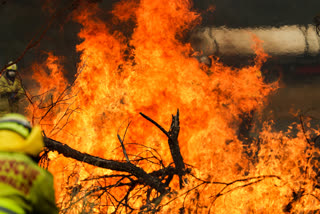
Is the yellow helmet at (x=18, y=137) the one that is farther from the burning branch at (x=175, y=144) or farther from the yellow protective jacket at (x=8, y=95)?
the yellow protective jacket at (x=8, y=95)

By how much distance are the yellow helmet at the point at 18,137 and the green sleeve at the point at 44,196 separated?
11cm

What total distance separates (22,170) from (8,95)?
750cm

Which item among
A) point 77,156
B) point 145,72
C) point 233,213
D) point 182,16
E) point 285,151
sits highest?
point 182,16

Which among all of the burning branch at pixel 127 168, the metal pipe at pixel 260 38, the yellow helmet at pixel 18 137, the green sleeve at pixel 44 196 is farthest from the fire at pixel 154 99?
the yellow helmet at pixel 18 137

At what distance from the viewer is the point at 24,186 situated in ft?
3.75

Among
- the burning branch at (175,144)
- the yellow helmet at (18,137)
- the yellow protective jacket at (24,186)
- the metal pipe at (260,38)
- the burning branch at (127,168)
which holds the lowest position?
the yellow protective jacket at (24,186)

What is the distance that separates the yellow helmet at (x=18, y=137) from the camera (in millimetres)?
1152

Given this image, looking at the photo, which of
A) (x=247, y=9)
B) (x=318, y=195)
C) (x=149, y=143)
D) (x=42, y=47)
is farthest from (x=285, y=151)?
(x=42, y=47)

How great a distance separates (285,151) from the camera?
5301mm

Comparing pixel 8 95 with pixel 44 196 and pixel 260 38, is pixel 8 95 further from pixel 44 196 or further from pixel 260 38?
pixel 44 196

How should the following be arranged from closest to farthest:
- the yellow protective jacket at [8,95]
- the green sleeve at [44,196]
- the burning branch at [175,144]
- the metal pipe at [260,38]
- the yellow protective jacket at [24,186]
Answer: the yellow protective jacket at [24,186] < the green sleeve at [44,196] < the burning branch at [175,144] < the metal pipe at [260,38] < the yellow protective jacket at [8,95]

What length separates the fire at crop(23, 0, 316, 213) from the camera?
5559 millimetres

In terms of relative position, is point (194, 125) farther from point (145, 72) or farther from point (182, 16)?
point (182, 16)

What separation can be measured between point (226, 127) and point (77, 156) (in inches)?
119
